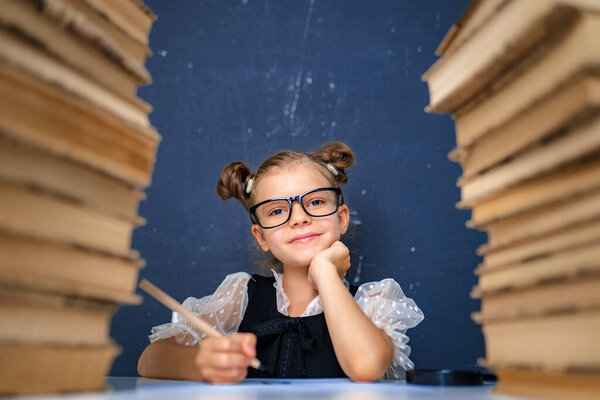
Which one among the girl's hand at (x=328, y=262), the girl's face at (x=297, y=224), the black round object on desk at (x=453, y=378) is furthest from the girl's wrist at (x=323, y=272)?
the black round object on desk at (x=453, y=378)

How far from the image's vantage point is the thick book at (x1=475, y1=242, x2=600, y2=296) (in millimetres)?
485

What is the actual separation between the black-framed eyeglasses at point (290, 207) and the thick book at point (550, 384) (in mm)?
889

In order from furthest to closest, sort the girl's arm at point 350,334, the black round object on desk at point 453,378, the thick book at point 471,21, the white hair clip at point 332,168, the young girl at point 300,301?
the white hair clip at point 332,168 < the young girl at point 300,301 < the girl's arm at point 350,334 < the black round object on desk at point 453,378 < the thick book at point 471,21

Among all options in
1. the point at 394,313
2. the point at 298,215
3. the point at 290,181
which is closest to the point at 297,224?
the point at 298,215

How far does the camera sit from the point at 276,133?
1771mm

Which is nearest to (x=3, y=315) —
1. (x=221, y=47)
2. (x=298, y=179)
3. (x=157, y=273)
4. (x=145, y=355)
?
(x=145, y=355)

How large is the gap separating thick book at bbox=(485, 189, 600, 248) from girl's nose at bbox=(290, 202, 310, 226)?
834mm

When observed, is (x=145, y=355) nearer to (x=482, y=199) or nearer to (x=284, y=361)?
(x=284, y=361)

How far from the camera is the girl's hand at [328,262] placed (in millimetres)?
1344

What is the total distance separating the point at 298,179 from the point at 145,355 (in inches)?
25.6

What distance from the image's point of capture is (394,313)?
1392 millimetres

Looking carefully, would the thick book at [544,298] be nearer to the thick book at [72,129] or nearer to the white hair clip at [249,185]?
the thick book at [72,129]

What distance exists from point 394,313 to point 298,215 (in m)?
0.38

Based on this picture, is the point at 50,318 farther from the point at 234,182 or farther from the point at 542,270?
the point at 234,182
